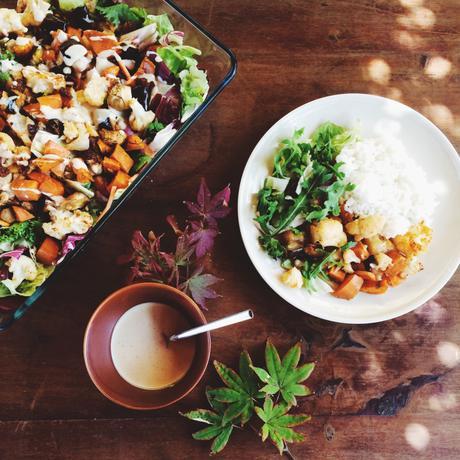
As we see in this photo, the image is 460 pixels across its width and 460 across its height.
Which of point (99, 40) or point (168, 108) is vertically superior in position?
point (99, 40)

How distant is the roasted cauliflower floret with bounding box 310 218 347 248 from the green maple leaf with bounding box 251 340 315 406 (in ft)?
1.05

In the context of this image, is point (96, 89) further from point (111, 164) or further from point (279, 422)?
point (279, 422)

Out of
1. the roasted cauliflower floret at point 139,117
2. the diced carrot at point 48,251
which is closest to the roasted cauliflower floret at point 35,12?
the roasted cauliflower floret at point 139,117

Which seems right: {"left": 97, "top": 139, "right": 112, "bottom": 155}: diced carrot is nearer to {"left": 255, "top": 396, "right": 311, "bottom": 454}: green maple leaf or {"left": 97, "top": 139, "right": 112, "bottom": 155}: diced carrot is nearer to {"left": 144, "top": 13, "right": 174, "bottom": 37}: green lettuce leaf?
{"left": 144, "top": 13, "right": 174, "bottom": 37}: green lettuce leaf

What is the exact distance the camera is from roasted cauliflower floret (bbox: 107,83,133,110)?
4.65 feet

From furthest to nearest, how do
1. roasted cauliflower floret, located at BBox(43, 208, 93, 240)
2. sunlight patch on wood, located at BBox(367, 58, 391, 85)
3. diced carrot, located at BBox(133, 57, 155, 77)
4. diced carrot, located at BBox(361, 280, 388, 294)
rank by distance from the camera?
1. sunlight patch on wood, located at BBox(367, 58, 391, 85)
2. diced carrot, located at BBox(361, 280, 388, 294)
3. diced carrot, located at BBox(133, 57, 155, 77)
4. roasted cauliflower floret, located at BBox(43, 208, 93, 240)

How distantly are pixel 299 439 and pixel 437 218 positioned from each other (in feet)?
2.51

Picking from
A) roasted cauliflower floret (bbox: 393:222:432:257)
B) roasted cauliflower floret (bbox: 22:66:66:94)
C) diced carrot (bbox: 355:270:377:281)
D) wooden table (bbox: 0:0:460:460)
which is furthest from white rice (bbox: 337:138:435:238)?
roasted cauliflower floret (bbox: 22:66:66:94)

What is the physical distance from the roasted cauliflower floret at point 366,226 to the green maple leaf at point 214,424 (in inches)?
24.4

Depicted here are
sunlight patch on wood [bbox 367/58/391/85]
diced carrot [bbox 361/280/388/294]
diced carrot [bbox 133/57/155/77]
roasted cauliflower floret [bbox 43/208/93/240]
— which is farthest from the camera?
sunlight patch on wood [bbox 367/58/391/85]

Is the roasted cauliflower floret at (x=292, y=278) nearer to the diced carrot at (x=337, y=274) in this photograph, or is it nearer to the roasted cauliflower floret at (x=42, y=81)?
the diced carrot at (x=337, y=274)

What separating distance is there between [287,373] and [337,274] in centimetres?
32

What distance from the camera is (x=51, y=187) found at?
4.58ft

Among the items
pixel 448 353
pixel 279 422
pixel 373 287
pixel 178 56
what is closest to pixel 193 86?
pixel 178 56
